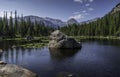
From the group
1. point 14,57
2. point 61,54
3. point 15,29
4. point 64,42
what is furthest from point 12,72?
point 15,29

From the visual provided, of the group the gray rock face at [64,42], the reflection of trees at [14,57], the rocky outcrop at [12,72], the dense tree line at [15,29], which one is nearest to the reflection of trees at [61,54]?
the reflection of trees at [14,57]

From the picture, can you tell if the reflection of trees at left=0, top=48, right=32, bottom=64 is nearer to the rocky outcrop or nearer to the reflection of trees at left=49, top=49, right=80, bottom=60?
the reflection of trees at left=49, top=49, right=80, bottom=60

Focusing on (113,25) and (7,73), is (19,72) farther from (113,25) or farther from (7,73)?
(113,25)

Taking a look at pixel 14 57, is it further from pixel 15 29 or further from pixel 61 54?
pixel 15 29

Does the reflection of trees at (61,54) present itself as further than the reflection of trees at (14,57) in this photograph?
Yes

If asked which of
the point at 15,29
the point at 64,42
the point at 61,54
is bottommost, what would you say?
the point at 61,54

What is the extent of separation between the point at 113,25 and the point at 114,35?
12.3m

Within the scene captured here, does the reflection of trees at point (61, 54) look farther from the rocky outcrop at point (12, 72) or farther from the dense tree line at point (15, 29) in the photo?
the dense tree line at point (15, 29)

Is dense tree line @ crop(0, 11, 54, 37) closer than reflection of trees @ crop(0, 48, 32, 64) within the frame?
No

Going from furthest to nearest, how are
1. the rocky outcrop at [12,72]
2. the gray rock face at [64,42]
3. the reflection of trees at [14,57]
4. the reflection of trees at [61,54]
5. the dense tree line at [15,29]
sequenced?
the dense tree line at [15,29] < the gray rock face at [64,42] < the reflection of trees at [61,54] < the reflection of trees at [14,57] < the rocky outcrop at [12,72]

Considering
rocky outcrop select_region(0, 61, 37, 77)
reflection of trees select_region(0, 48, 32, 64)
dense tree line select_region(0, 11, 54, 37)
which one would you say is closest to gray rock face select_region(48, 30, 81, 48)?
reflection of trees select_region(0, 48, 32, 64)

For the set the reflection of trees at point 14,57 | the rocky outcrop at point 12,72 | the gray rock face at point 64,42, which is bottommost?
the reflection of trees at point 14,57

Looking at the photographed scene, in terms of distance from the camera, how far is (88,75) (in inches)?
1353

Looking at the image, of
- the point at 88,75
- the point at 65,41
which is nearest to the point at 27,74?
the point at 88,75
